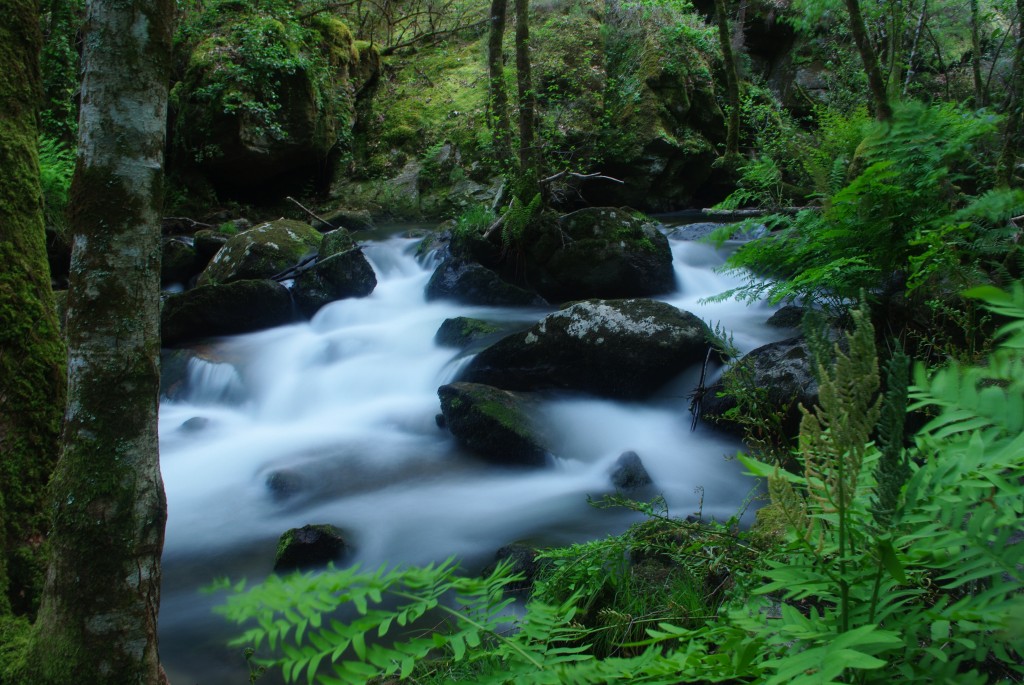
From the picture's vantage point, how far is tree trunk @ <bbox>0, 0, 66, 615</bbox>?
2.74m

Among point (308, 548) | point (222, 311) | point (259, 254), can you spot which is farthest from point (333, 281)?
point (308, 548)

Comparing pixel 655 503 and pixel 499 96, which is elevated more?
pixel 499 96

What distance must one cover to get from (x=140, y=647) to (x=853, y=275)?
476 centimetres

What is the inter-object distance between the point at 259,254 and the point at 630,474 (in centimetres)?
839

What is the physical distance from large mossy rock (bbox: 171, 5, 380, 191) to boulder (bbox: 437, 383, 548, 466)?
11104 millimetres

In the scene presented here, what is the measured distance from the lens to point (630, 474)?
560 centimetres

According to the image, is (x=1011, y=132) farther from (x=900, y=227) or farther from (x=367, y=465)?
(x=367, y=465)

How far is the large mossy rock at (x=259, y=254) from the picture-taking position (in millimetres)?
11242

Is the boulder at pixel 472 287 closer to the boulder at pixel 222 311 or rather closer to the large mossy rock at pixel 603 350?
the boulder at pixel 222 311

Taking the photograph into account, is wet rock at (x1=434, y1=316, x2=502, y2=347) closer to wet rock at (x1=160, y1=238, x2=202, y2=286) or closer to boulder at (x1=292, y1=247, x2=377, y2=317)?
boulder at (x1=292, y1=247, x2=377, y2=317)

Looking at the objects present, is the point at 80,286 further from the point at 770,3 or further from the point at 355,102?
the point at 770,3

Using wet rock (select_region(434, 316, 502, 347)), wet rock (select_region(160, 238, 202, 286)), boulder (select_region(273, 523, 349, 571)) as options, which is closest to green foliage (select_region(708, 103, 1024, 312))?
boulder (select_region(273, 523, 349, 571))

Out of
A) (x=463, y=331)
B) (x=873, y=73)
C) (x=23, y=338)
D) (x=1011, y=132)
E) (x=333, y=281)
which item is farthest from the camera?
(x=333, y=281)

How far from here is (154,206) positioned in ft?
8.15
